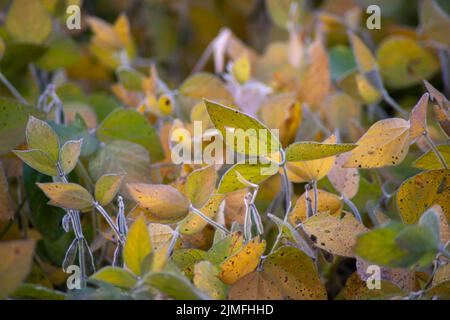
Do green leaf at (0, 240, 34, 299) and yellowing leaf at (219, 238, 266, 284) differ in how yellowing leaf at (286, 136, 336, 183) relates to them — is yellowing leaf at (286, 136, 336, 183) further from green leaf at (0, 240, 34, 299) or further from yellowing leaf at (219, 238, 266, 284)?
green leaf at (0, 240, 34, 299)

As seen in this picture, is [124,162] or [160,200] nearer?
[160,200]

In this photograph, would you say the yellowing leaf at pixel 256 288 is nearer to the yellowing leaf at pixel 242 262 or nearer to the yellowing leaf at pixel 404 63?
the yellowing leaf at pixel 242 262

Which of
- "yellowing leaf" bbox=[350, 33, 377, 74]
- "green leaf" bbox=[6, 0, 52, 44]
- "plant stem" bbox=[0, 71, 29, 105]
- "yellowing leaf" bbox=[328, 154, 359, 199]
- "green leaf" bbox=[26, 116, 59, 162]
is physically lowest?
"yellowing leaf" bbox=[328, 154, 359, 199]

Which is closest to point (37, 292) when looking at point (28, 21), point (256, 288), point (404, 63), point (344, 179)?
point (256, 288)


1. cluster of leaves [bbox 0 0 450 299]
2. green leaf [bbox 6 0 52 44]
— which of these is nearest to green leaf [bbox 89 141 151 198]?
cluster of leaves [bbox 0 0 450 299]

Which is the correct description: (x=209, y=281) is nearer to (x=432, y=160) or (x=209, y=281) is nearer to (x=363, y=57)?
(x=432, y=160)
